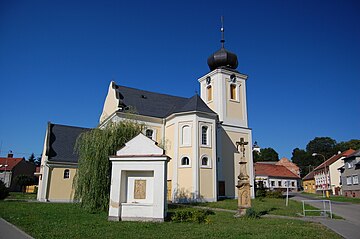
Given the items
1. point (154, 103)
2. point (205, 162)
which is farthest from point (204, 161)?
point (154, 103)

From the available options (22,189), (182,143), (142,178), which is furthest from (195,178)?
(22,189)

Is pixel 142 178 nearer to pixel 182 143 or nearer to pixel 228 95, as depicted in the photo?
pixel 182 143

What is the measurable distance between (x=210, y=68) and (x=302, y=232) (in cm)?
2776

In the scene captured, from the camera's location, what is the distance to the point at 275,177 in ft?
227

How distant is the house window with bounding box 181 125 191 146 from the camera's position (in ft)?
94.4

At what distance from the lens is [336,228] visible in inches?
494

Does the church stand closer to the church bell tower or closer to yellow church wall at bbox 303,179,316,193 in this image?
the church bell tower

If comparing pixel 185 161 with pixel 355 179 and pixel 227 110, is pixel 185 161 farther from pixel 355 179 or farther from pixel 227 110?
pixel 355 179

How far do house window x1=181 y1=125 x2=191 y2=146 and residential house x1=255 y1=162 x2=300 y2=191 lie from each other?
140 ft

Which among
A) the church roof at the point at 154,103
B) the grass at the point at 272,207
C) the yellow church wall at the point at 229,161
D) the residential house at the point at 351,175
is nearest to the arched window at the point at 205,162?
the yellow church wall at the point at 229,161

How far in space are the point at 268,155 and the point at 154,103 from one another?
93.1 m

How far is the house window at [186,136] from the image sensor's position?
28788 mm

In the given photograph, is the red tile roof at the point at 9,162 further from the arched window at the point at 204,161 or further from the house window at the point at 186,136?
the arched window at the point at 204,161

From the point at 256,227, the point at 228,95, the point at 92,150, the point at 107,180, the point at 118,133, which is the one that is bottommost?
the point at 256,227
